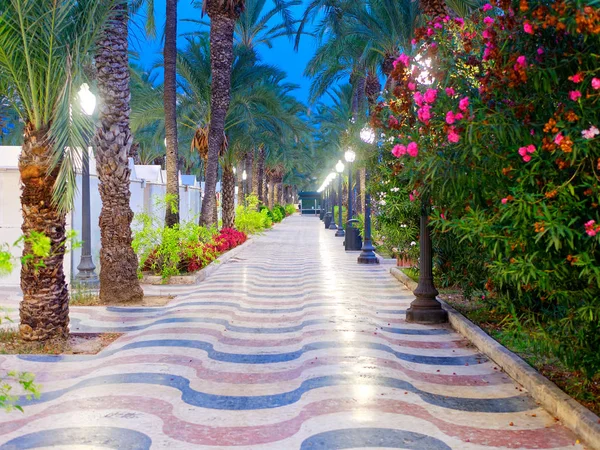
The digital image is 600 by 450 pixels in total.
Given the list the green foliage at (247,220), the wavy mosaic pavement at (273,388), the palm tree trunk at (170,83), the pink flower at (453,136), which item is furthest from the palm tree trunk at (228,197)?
the pink flower at (453,136)

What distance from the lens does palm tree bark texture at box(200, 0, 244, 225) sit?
1797 centimetres

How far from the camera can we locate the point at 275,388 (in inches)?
225

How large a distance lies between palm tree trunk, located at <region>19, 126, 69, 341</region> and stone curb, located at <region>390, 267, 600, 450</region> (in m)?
4.59

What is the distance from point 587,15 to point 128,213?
8.17 meters

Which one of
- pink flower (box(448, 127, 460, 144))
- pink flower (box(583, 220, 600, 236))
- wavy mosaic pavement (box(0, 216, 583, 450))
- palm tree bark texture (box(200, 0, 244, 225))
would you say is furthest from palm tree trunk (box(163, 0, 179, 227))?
pink flower (box(583, 220, 600, 236))

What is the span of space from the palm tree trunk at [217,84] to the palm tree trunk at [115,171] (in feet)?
25.3

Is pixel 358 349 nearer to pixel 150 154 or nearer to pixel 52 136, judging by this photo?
pixel 52 136

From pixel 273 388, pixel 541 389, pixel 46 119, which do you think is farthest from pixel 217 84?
pixel 541 389

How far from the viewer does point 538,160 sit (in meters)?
4.15

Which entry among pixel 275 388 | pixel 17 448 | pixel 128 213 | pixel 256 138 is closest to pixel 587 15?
pixel 275 388

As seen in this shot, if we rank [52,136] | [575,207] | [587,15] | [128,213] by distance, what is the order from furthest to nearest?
1. [128,213]
2. [52,136]
3. [575,207]
4. [587,15]

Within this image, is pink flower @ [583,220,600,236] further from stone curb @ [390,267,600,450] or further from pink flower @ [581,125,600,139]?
stone curb @ [390,267,600,450]

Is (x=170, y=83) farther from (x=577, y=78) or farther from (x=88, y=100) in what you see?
(x=577, y=78)

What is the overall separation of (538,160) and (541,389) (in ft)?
6.76
